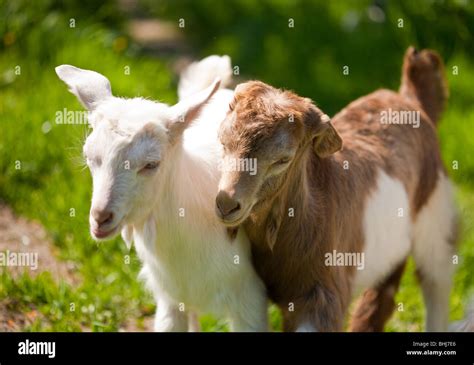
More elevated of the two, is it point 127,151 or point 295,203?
point 127,151

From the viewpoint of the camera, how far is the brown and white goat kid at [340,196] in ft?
16.7

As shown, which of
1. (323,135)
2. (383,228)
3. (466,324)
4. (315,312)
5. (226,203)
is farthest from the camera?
(466,324)

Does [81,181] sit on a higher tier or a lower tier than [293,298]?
higher

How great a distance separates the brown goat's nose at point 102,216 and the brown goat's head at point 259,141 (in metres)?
0.53

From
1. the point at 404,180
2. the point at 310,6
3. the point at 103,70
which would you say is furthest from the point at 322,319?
the point at 310,6

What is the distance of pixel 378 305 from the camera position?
6688 mm

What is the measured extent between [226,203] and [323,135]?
764 mm

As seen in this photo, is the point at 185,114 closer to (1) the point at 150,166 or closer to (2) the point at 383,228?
(1) the point at 150,166

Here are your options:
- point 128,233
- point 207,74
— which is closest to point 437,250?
point 207,74

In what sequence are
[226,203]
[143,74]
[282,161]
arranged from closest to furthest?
[226,203] < [282,161] < [143,74]

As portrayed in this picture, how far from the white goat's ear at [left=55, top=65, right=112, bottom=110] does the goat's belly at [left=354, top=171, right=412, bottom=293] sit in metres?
1.74

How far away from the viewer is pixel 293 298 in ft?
18.2

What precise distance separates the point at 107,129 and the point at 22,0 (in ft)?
17.3

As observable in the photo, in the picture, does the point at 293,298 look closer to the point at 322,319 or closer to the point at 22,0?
the point at 322,319
